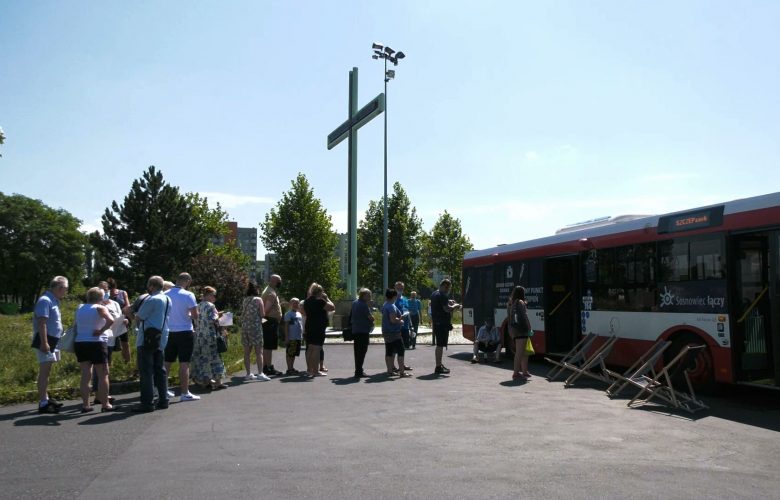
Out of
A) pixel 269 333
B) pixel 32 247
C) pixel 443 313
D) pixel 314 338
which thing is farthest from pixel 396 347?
pixel 32 247

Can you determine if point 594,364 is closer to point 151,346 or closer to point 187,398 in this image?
point 187,398

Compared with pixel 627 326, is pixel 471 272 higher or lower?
higher

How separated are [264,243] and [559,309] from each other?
29.9 metres

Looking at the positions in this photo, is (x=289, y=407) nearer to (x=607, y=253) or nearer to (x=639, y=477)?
(x=639, y=477)

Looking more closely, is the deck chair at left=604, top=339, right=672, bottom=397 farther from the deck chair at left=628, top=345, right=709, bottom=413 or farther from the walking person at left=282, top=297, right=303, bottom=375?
the walking person at left=282, top=297, right=303, bottom=375

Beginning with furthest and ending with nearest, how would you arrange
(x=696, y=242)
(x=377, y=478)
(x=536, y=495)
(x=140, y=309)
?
(x=696, y=242) < (x=140, y=309) < (x=377, y=478) < (x=536, y=495)

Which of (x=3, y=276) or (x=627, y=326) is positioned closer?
(x=627, y=326)

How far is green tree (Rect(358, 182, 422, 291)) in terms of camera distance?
2099 inches

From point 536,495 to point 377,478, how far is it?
1.29m

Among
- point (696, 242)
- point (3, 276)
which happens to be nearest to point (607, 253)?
point (696, 242)

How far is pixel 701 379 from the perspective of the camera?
9.88 meters

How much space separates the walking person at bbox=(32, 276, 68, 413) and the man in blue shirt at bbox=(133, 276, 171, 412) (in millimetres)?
1078

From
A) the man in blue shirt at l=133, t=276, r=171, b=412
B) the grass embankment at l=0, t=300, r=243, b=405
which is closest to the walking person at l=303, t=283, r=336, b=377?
the grass embankment at l=0, t=300, r=243, b=405

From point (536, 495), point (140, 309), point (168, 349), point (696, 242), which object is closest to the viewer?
point (536, 495)
